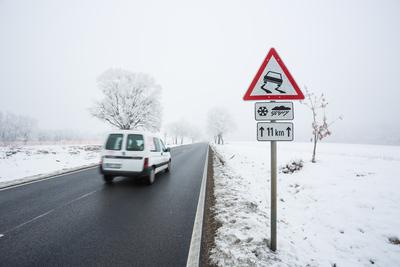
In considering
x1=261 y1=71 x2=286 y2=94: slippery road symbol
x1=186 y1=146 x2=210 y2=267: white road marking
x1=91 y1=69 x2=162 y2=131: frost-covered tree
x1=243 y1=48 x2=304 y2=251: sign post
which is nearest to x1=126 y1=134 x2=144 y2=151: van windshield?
x1=186 y1=146 x2=210 y2=267: white road marking

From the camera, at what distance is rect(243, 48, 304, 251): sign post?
2.68 meters

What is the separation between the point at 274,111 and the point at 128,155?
5374 mm

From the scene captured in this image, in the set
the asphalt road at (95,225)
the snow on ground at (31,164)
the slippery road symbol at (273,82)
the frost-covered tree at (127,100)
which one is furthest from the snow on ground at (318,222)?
the frost-covered tree at (127,100)

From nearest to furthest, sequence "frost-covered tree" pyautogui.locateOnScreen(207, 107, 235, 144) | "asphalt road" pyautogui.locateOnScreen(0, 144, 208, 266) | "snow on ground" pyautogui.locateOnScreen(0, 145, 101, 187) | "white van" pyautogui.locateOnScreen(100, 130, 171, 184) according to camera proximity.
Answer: "asphalt road" pyautogui.locateOnScreen(0, 144, 208, 266) < "white van" pyautogui.locateOnScreen(100, 130, 171, 184) < "snow on ground" pyautogui.locateOnScreen(0, 145, 101, 187) < "frost-covered tree" pyautogui.locateOnScreen(207, 107, 235, 144)

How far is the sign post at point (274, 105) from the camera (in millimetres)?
2680

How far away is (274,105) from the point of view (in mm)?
2693

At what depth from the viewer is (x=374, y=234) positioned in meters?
3.50

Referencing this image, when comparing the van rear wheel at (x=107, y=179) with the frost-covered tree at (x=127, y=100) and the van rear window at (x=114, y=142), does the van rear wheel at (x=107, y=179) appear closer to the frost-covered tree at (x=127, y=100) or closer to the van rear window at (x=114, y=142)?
the van rear window at (x=114, y=142)

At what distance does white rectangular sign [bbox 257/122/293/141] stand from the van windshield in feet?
16.4

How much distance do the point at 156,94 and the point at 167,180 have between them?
69.3 feet

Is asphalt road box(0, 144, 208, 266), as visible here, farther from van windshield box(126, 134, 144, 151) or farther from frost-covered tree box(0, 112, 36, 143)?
frost-covered tree box(0, 112, 36, 143)

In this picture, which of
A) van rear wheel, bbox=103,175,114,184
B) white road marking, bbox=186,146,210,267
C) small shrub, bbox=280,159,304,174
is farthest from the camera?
small shrub, bbox=280,159,304,174

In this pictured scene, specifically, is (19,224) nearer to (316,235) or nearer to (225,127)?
(316,235)

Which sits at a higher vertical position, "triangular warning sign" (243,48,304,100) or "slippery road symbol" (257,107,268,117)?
"triangular warning sign" (243,48,304,100)
